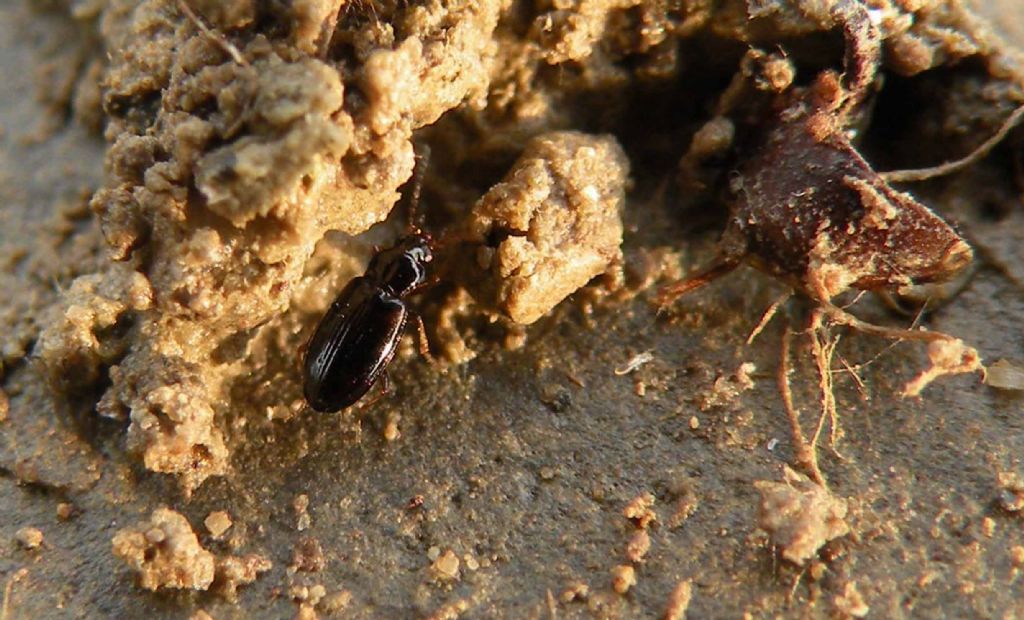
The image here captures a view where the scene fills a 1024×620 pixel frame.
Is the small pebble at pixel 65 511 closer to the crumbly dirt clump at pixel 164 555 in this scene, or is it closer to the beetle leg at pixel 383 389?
the crumbly dirt clump at pixel 164 555

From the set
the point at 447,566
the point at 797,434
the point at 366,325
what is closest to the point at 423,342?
the point at 366,325

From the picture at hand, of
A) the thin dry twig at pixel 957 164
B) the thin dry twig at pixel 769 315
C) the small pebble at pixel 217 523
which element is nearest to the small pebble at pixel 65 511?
the small pebble at pixel 217 523

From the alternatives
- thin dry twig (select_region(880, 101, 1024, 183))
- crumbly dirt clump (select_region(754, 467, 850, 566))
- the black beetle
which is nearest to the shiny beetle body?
the black beetle

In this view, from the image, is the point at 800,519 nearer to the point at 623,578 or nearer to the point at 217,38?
the point at 623,578

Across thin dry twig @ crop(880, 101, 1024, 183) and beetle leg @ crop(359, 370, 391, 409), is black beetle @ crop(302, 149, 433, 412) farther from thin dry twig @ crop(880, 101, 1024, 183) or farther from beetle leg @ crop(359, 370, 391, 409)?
thin dry twig @ crop(880, 101, 1024, 183)

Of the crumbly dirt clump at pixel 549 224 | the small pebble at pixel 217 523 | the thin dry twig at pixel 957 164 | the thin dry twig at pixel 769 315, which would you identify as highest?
the thin dry twig at pixel 957 164

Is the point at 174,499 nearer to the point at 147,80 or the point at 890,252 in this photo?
the point at 147,80
